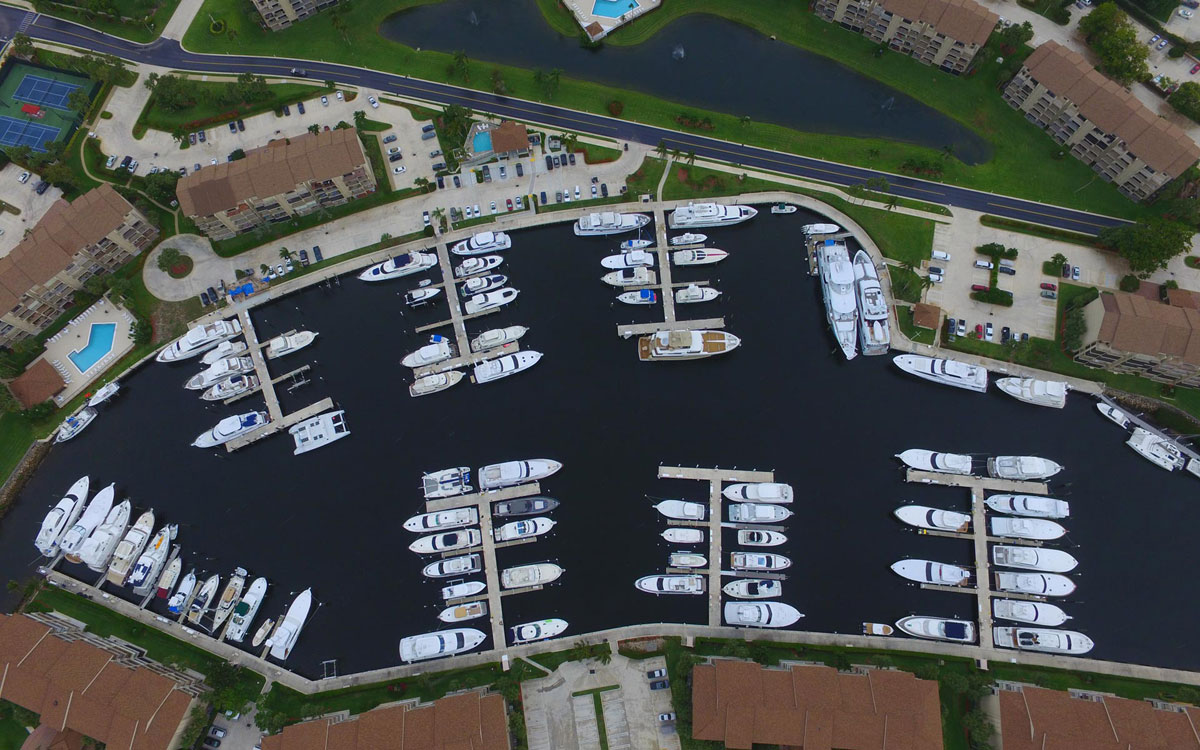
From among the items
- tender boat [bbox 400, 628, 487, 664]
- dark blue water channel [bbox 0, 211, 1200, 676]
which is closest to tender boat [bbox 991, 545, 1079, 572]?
dark blue water channel [bbox 0, 211, 1200, 676]

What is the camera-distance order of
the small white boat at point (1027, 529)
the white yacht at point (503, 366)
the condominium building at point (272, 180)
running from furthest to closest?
the white yacht at point (503, 366) < the condominium building at point (272, 180) < the small white boat at point (1027, 529)

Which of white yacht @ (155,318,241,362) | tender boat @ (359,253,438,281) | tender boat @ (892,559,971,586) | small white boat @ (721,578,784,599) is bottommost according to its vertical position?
small white boat @ (721,578,784,599)

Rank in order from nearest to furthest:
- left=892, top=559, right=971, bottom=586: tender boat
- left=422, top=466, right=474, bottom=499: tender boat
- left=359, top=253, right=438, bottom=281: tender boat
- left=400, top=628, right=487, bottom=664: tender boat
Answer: left=400, top=628, right=487, bottom=664: tender boat, left=892, top=559, right=971, bottom=586: tender boat, left=422, top=466, right=474, bottom=499: tender boat, left=359, top=253, right=438, bottom=281: tender boat

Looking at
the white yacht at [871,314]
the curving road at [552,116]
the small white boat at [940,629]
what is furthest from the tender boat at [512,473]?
the curving road at [552,116]

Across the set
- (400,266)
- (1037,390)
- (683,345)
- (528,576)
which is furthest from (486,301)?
(1037,390)

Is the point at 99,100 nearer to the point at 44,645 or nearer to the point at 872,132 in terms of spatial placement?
the point at 44,645

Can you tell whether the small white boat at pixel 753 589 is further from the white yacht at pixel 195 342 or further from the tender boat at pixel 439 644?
the white yacht at pixel 195 342

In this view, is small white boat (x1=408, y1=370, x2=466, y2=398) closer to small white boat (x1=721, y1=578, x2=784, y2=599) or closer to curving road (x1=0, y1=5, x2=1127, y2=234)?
curving road (x1=0, y1=5, x2=1127, y2=234)
